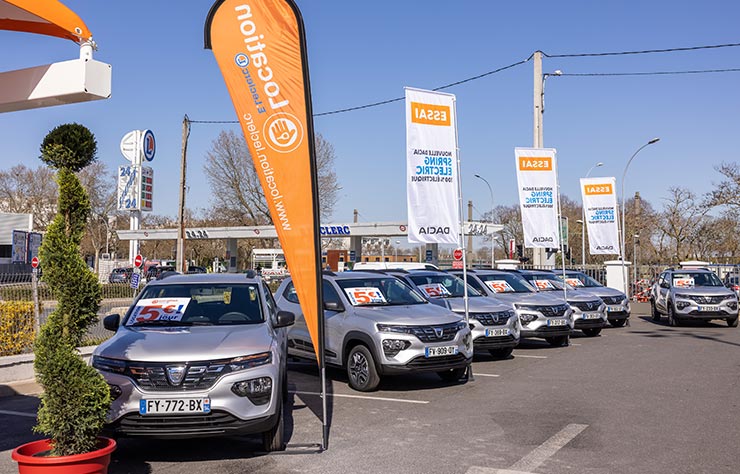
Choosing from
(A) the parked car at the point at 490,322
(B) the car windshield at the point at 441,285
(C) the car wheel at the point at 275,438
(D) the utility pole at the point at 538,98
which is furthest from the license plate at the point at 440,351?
(D) the utility pole at the point at 538,98

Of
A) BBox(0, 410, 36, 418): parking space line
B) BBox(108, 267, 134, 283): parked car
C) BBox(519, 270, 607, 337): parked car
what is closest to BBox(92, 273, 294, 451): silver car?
BBox(0, 410, 36, 418): parking space line

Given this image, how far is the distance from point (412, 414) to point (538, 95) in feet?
61.8

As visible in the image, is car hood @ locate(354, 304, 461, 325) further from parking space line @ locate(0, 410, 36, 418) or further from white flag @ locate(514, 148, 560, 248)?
white flag @ locate(514, 148, 560, 248)

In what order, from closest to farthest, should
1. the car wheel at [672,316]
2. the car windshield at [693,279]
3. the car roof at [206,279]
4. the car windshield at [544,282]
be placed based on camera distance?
the car roof at [206,279], the car windshield at [544,282], the car wheel at [672,316], the car windshield at [693,279]

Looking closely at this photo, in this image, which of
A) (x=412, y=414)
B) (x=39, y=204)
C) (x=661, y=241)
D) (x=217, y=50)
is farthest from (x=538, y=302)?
(x=39, y=204)

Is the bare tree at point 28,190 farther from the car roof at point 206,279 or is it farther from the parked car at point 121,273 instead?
the car roof at point 206,279

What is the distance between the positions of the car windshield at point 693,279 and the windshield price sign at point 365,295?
508 inches

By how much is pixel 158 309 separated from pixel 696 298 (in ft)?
54.1

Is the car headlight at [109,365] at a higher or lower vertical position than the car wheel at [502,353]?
higher

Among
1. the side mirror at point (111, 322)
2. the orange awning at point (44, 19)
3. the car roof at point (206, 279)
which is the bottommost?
the side mirror at point (111, 322)

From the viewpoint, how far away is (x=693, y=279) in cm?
2083

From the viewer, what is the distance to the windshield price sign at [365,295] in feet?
35.4

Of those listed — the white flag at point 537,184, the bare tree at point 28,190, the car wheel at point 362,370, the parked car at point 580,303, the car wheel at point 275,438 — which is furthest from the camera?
the bare tree at point 28,190

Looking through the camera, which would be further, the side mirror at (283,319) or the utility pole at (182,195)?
the utility pole at (182,195)
